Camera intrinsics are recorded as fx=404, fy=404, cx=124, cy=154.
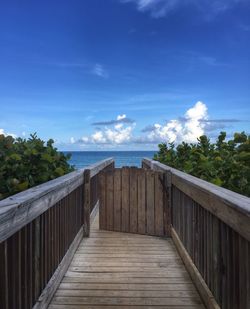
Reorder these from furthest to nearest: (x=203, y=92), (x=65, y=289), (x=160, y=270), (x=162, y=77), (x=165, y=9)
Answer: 1. (x=162, y=77)
2. (x=203, y=92)
3. (x=165, y=9)
4. (x=160, y=270)
5. (x=65, y=289)

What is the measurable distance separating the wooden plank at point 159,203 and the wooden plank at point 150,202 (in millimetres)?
55

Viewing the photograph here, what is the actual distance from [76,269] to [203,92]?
17939 mm

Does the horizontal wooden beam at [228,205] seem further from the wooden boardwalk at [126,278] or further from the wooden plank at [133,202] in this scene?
the wooden plank at [133,202]

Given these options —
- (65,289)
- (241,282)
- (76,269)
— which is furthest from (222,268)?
(76,269)

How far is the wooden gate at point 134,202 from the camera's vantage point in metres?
6.34

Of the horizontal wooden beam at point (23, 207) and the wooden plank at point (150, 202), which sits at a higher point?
the horizontal wooden beam at point (23, 207)

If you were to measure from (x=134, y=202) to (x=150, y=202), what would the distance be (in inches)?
11.3

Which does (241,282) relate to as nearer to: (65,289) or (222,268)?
(222,268)

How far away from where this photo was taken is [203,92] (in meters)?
21.3

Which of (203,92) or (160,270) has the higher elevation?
(203,92)

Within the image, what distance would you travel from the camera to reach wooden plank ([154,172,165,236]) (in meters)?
6.32

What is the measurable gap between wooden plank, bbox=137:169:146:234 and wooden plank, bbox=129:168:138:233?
7cm

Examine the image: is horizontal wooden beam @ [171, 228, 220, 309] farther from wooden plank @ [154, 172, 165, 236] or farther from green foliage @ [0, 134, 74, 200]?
green foliage @ [0, 134, 74, 200]

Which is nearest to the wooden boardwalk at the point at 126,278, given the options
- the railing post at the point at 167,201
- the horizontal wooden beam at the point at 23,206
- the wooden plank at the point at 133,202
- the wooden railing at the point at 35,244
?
the wooden railing at the point at 35,244
